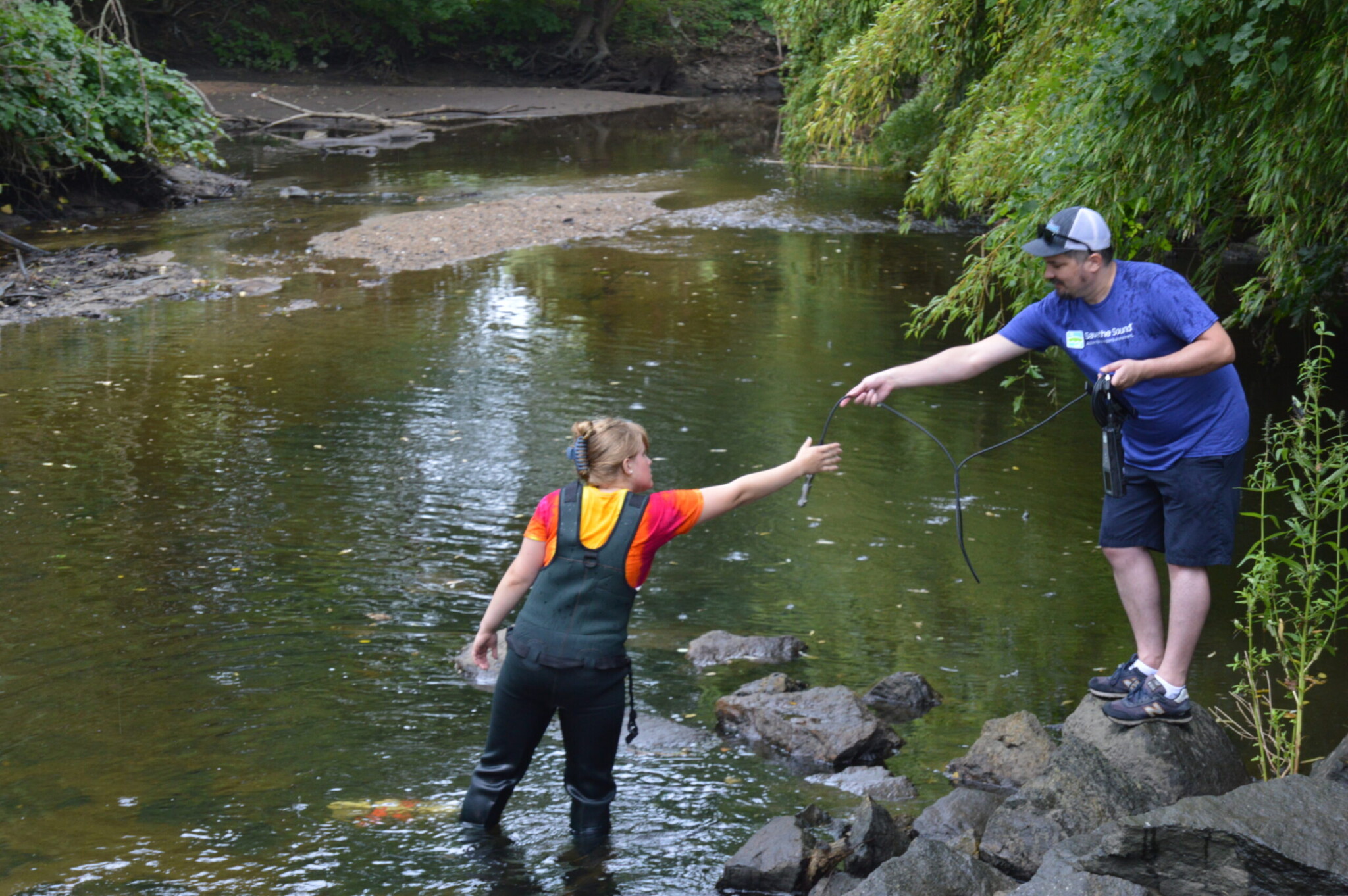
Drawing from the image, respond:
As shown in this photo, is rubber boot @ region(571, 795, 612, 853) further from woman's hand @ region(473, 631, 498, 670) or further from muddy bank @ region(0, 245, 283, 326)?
muddy bank @ region(0, 245, 283, 326)

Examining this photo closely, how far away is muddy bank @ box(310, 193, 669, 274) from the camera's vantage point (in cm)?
1772

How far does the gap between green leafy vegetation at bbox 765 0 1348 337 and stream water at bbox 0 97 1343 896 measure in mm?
1849

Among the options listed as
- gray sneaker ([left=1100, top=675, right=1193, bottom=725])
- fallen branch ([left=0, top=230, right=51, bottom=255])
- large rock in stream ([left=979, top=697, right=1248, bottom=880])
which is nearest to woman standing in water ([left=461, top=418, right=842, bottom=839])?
large rock in stream ([left=979, top=697, right=1248, bottom=880])

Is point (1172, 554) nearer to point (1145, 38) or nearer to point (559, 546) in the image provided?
point (559, 546)

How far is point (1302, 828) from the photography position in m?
3.38

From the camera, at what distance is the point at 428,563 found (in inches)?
289

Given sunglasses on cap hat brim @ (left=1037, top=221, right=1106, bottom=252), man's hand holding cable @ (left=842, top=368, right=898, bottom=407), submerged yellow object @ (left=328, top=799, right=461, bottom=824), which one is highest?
sunglasses on cap hat brim @ (left=1037, top=221, right=1106, bottom=252)

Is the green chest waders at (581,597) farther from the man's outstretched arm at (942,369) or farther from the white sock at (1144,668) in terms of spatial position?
the white sock at (1144,668)

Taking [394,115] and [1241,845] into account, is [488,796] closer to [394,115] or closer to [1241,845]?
[1241,845]

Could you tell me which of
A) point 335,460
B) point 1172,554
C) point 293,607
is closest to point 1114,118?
point 1172,554

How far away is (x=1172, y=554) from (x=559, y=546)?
7.04 ft

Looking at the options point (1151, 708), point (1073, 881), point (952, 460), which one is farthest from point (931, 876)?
point (952, 460)

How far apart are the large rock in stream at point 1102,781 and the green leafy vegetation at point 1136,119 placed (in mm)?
3165

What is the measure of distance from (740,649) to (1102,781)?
7.33ft
